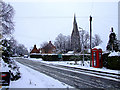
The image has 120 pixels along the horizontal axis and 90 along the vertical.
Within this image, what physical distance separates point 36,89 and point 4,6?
2853 cm

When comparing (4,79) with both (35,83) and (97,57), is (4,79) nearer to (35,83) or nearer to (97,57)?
(35,83)

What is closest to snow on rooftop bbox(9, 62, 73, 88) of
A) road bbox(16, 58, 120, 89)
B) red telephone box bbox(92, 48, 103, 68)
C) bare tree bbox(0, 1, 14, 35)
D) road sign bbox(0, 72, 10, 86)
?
road bbox(16, 58, 120, 89)

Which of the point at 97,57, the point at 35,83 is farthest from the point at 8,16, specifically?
the point at 35,83

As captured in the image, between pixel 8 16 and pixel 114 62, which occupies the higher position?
pixel 8 16

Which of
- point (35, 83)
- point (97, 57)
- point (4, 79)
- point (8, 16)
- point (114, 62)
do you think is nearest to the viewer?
point (4, 79)

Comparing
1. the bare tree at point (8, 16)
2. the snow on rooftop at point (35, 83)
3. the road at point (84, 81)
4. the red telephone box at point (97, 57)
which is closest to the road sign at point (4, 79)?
the snow on rooftop at point (35, 83)

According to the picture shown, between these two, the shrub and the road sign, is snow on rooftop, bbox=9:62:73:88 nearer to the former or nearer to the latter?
the road sign

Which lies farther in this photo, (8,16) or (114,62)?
(8,16)

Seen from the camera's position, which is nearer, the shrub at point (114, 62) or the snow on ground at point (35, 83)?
the snow on ground at point (35, 83)

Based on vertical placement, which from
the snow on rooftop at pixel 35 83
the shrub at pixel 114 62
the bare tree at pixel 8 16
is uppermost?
the bare tree at pixel 8 16

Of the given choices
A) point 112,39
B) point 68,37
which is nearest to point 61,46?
point 68,37

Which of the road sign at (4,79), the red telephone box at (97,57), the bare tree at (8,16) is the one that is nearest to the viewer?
the road sign at (4,79)

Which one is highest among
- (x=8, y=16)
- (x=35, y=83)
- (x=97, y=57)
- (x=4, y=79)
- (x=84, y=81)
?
(x=8, y=16)

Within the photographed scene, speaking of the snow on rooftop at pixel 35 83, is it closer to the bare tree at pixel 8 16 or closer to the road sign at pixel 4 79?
the road sign at pixel 4 79
